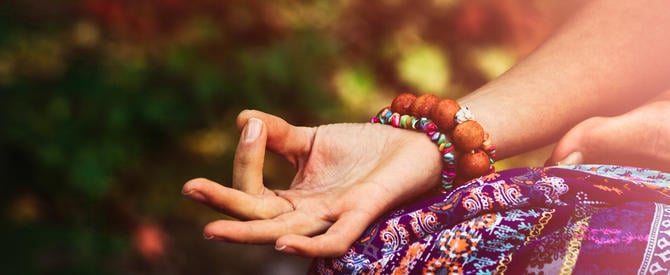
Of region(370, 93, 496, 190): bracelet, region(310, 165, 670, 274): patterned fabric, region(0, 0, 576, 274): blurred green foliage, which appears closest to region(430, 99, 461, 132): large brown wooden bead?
region(370, 93, 496, 190): bracelet

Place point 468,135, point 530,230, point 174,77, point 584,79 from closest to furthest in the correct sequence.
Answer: point 530,230 → point 468,135 → point 584,79 → point 174,77

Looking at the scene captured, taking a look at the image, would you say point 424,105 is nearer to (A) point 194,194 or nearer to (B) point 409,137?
(B) point 409,137

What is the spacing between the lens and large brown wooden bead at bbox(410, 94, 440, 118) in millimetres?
936

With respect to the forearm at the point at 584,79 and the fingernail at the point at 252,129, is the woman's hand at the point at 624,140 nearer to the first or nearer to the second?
the forearm at the point at 584,79

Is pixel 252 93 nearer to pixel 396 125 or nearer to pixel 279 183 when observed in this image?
pixel 279 183

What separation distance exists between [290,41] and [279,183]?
0.43 metres

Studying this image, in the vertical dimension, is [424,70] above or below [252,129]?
above

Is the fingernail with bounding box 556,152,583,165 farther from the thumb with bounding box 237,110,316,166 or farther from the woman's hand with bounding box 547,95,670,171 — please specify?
the thumb with bounding box 237,110,316,166

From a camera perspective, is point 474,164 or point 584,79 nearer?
point 474,164

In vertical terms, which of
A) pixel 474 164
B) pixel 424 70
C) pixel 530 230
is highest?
pixel 424 70

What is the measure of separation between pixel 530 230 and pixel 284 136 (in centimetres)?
31

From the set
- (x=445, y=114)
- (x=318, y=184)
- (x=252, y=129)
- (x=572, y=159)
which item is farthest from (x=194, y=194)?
(x=572, y=159)

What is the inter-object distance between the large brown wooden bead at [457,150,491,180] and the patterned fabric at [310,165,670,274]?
83 mm

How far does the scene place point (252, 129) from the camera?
831 mm
